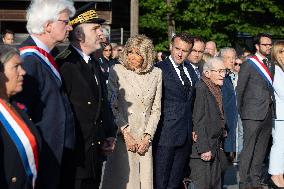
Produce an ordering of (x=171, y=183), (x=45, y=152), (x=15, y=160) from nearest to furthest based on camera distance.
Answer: (x=15, y=160) → (x=45, y=152) → (x=171, y=183)

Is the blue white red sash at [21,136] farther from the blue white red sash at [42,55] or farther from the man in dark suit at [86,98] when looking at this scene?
the man in dark suit at [86,98]

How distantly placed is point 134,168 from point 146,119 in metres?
0.50

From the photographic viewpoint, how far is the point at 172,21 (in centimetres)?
2486

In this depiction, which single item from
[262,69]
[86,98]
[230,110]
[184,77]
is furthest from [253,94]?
[86,98]

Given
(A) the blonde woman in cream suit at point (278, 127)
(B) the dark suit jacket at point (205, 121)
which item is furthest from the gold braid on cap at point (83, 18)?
(A) the blonde woman in cream suit at point (278, 127)

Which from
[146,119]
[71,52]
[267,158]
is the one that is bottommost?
[267,158]

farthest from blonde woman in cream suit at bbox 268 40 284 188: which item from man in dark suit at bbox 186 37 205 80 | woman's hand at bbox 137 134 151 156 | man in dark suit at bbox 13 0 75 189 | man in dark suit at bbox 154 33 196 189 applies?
man in dark suit at bbox 13 0 75 189

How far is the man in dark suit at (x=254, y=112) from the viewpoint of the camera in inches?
379

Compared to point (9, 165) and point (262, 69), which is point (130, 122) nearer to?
point (9, 165)

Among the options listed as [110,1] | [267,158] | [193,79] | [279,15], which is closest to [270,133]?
[267,158]

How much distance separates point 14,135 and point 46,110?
686 millimetres

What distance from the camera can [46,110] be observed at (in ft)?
16.4

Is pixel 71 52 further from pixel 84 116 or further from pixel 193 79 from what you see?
pixel 193 79

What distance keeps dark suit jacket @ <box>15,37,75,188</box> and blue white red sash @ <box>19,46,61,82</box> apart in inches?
1.3
